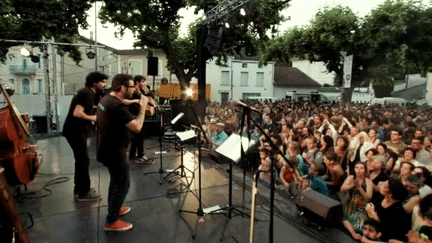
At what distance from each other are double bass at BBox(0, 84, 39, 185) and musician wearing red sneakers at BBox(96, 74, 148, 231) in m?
1.15

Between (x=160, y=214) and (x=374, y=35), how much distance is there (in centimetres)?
1468

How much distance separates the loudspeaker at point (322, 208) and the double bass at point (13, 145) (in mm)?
3288

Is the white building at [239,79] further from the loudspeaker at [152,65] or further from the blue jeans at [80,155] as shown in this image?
the blue jeans at [80,155]

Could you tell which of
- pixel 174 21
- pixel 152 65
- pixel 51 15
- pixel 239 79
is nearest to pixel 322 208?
pixel 152 65

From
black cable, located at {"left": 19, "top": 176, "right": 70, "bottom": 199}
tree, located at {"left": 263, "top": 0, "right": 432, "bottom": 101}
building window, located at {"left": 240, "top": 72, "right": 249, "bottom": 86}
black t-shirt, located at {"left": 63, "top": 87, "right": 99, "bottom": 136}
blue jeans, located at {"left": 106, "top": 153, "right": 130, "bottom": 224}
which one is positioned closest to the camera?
blue jeans, located at {"left": 106, "top": 153, "right": 130, "bottom": 224}

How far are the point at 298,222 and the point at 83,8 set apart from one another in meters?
7.76

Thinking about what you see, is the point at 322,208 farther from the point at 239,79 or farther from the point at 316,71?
the point at 316,71

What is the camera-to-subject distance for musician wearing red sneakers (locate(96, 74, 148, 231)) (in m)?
2.74

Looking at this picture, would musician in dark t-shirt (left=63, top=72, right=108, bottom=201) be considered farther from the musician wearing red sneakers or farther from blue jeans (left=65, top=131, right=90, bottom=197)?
the musician wearing red sneakers

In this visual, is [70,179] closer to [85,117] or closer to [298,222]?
[85,117]

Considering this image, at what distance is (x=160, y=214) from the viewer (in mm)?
3453

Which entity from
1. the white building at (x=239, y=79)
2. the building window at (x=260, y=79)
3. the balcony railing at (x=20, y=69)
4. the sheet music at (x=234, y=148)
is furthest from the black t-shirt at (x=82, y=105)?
the balcony railing at (x=20, y=69)

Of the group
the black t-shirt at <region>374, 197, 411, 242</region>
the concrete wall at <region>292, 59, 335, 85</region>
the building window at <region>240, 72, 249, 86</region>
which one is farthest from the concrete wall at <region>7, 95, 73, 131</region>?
the concrete wall at <region>292, 59, 335, 85</region>

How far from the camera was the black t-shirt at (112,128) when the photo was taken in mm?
2732
